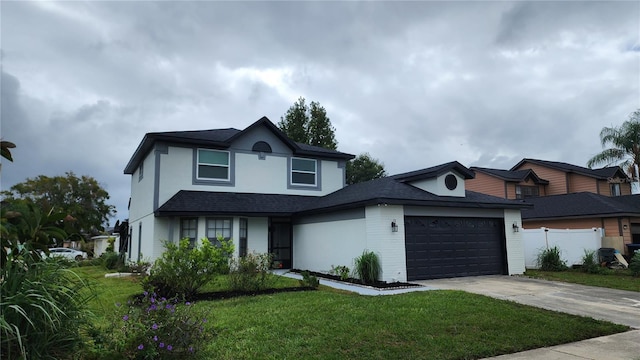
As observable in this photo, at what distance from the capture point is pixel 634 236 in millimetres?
20000

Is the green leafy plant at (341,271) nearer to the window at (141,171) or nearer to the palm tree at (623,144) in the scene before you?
the window at (141,171)

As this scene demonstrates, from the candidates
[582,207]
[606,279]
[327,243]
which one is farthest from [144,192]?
[582,207]

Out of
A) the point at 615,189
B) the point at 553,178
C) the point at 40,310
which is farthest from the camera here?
the point at 553,178

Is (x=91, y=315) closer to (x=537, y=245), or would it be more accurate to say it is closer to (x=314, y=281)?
(x=314, y=281)

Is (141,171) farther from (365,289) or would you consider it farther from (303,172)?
(365,289)

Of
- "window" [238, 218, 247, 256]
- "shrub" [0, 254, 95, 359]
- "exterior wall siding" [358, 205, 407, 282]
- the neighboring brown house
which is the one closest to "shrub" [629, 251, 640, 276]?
the neighboring brown house

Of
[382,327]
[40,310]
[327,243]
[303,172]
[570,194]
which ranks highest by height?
[303,172]

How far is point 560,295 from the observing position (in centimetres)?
1034

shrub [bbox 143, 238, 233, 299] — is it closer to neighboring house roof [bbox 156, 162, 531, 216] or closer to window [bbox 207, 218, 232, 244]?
neighboring house roof [bbox 156, 162, 531, 216]

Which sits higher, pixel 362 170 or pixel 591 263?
pixel 362 170

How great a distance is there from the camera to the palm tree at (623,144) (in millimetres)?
24875

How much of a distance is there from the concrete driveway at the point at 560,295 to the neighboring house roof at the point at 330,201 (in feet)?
9.07

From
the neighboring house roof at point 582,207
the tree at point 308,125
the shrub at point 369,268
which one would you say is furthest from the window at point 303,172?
the tree at point 308,125

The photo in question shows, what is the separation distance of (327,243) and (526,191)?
20.7 metres
